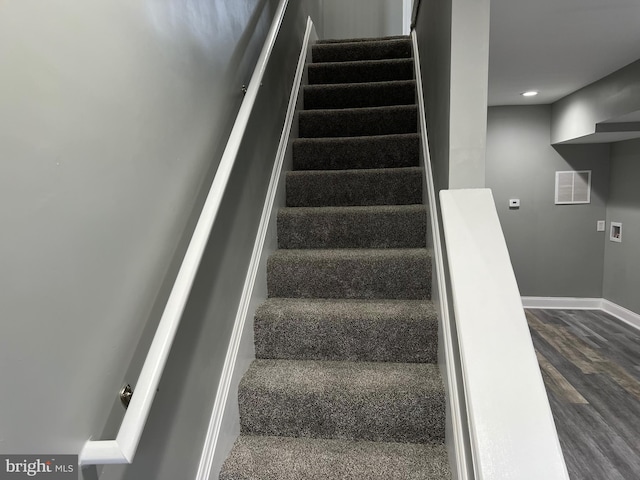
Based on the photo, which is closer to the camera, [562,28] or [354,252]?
[354,252]

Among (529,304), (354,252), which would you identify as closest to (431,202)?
(354,252)

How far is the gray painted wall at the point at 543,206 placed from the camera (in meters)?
4.29

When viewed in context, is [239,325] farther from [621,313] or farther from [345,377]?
[621,313]

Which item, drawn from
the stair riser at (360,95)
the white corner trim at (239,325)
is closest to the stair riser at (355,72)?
the stair riser at (360,95)

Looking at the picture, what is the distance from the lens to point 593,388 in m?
2.73

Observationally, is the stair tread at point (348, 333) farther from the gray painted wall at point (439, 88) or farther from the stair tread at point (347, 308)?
the gray painted wall at point (439, 88)

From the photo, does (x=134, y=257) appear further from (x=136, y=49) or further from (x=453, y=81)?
(x=453, y=81)

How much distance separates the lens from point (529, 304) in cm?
448

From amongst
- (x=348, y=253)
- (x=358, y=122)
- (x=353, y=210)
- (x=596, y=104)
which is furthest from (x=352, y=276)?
(x=596, y=104)

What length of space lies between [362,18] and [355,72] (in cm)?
162

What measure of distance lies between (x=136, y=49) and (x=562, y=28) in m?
2.30

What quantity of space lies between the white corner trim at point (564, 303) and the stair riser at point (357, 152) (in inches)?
123

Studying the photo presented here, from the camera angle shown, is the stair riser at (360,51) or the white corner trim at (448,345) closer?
the white corner trim at (448,345)

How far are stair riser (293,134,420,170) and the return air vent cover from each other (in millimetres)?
2975
